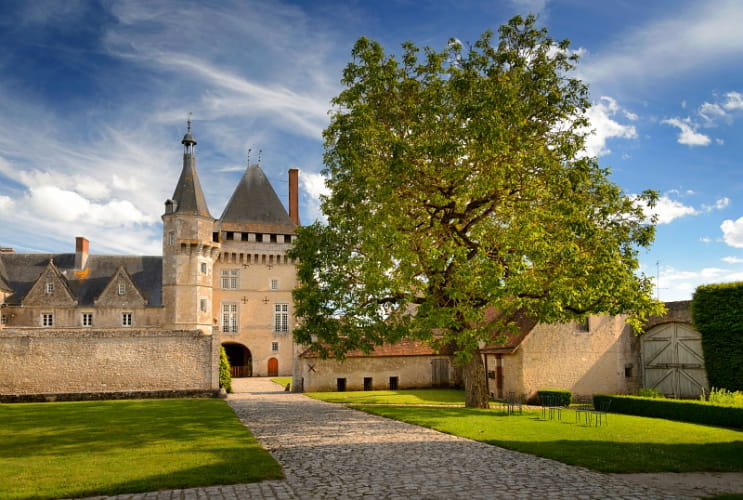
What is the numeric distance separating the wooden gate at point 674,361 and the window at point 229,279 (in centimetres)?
3111

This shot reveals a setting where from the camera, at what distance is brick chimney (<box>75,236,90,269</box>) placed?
148ft

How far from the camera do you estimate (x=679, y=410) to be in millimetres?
19188

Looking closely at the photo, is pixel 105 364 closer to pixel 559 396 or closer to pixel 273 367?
pixel 559 396

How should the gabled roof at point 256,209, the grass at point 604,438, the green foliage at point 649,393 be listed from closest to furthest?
the grass at point 604,438, the green foliage at point 649,393, the gabled roof at point 256,209

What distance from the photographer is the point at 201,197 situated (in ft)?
144

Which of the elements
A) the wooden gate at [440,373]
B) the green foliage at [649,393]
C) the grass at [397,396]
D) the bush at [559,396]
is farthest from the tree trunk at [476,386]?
the wooden gate at [440,373]

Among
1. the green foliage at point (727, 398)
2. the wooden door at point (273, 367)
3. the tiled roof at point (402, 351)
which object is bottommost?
the wooden door at point (273, 367)

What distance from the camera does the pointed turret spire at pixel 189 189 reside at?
42.8m

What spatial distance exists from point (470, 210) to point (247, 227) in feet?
102

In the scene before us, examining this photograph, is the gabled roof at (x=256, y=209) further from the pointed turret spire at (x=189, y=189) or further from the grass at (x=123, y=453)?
the grass at (x=123, y=453)

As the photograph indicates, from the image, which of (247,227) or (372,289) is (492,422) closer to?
(372,289)

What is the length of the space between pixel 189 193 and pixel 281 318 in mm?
12308

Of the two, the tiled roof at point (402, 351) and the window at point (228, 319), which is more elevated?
the window at point (228, 319)

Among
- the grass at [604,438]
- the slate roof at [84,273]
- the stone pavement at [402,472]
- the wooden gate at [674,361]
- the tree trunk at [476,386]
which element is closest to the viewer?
the stone pavement at [402,472]
